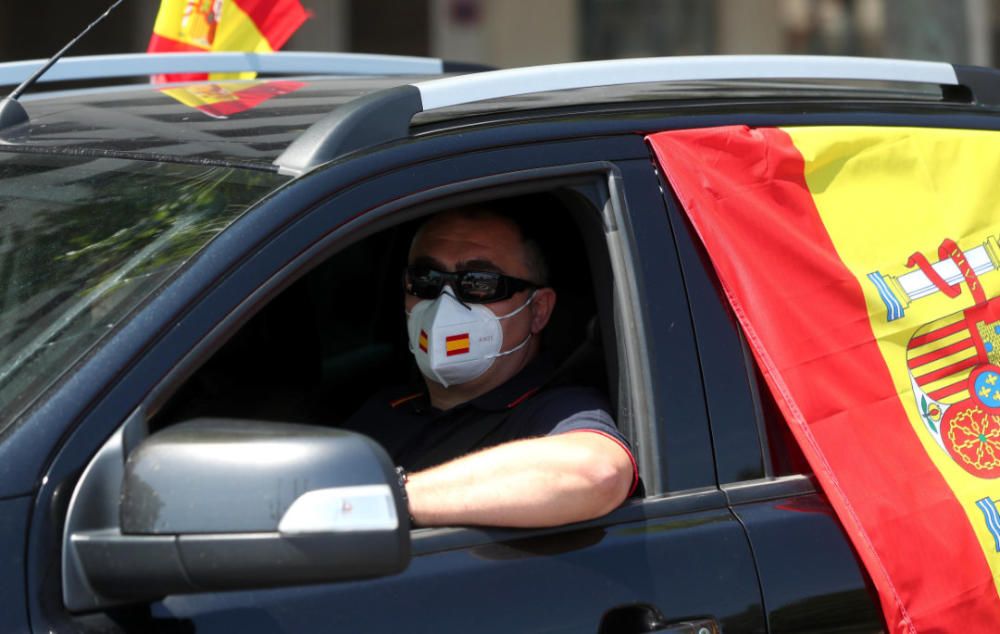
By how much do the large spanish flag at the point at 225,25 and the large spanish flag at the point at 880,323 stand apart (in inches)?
67.5

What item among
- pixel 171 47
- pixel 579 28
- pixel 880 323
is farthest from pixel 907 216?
pixel 579 28

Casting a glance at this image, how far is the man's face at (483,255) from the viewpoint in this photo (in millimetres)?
2682

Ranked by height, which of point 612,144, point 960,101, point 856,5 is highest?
point 856,5

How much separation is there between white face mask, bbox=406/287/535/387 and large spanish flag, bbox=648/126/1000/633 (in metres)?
0.49

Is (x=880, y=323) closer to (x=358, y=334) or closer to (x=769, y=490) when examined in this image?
(x=769, y=490)

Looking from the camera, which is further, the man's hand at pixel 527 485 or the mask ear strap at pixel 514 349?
the mask ear strap at pixel 514 349

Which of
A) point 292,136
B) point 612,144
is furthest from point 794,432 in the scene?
point 292,136

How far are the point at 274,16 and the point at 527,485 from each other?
82.1 inches

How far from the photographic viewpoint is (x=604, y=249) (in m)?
2.35

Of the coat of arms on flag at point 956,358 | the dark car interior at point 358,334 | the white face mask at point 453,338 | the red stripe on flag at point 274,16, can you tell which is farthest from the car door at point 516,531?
the red stripe on flag at point 274,16

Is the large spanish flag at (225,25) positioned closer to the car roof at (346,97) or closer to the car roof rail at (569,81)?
the car roof at (346,97)

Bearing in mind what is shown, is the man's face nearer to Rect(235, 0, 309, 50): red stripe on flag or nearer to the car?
the car

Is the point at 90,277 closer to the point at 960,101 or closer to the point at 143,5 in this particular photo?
the point at 960,101

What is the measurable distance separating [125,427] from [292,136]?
646mm
